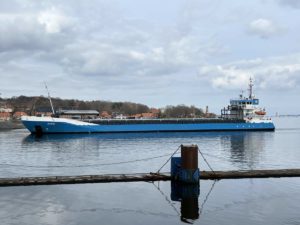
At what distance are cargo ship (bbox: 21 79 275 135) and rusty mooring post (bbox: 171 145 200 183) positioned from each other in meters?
56.1

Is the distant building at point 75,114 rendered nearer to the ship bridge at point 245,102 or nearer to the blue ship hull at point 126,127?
the blue ship hull at point 126,127

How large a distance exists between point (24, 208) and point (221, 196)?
8924 mm

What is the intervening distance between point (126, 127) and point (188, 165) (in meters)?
61.1

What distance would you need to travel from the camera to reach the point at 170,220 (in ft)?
52.4

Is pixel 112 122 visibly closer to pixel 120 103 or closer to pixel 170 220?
pixel 170 220

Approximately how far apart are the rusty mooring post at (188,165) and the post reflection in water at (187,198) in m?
0.35

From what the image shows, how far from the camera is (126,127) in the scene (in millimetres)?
81750

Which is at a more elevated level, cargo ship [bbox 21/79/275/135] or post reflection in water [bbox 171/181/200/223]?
cargo ship [bbox 21/79/275/135]

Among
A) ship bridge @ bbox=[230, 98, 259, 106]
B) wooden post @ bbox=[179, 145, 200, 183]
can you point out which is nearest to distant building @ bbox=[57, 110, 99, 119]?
ship bridge @ bbox=[230, 98, 259, 106]

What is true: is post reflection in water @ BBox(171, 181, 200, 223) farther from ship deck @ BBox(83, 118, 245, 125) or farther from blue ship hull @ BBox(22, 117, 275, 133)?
→ ship deck @ BBox(83, 118, 245, 125)

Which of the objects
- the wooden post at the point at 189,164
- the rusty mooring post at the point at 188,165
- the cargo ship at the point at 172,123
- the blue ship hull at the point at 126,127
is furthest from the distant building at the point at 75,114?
the wooden post at the point at 189,164

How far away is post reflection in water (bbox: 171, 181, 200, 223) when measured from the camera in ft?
54.6

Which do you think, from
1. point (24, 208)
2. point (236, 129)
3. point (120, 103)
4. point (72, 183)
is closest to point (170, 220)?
point (24, 208)

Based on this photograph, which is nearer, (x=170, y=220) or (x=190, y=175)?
(x=170, y=220)
